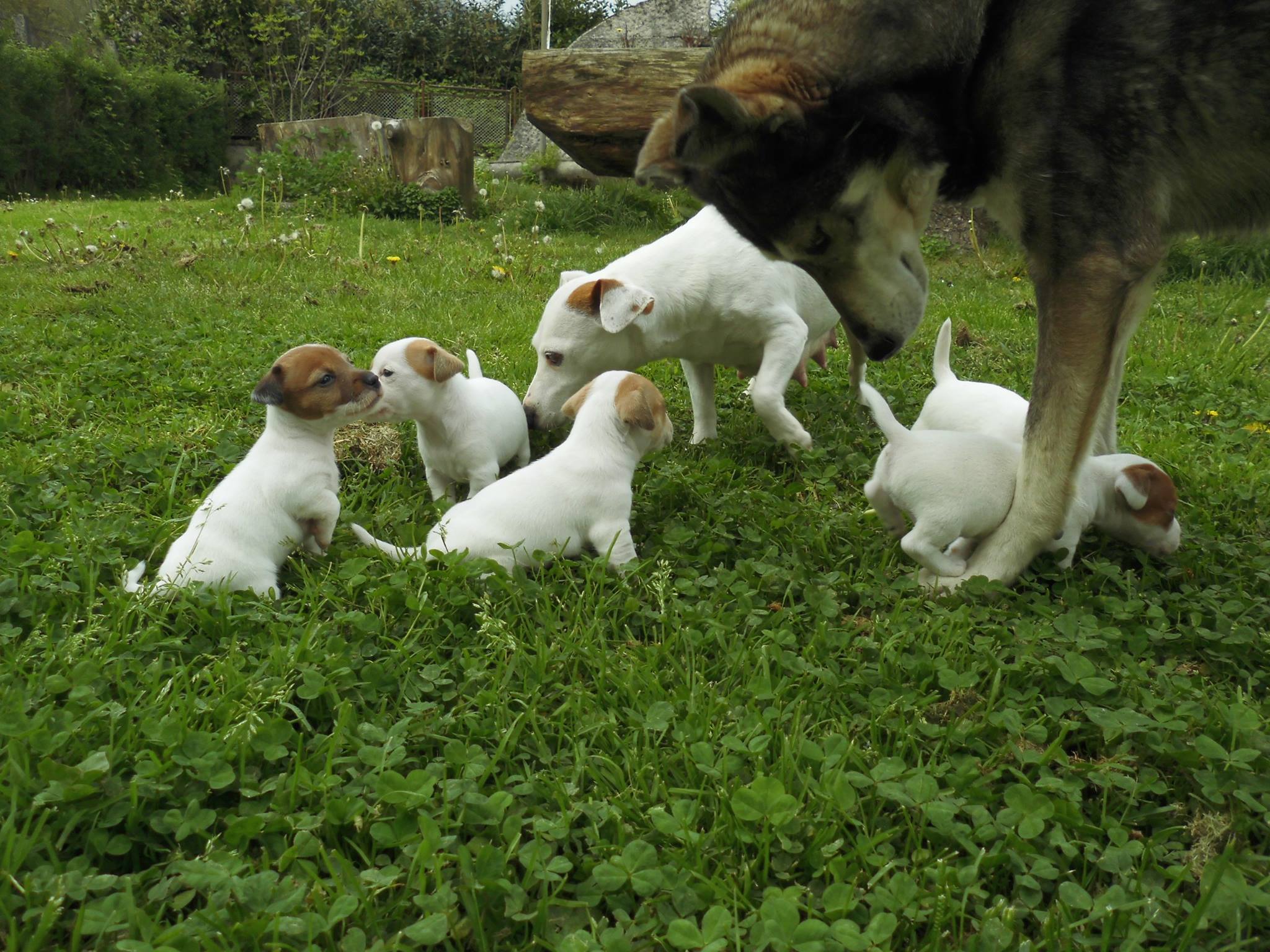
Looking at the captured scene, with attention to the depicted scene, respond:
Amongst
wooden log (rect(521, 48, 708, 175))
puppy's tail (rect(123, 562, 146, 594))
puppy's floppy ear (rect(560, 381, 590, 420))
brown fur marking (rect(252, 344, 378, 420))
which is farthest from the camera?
wooden log (rect(521, 48, 708, 175))

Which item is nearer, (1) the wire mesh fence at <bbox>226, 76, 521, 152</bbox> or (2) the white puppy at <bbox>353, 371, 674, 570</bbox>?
(2) the white puppy at <bbox>353, 371, 674, 570</bbox>

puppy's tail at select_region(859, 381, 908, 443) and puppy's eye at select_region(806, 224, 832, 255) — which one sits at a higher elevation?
puppy's eye at select_region(806, 224, 832, 255)

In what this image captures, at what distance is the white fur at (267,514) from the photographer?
3.01m

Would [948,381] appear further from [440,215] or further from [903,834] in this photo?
[440,215]

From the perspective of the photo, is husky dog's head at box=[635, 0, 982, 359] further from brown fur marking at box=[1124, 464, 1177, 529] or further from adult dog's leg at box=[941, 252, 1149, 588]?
brown fur marking at box=[1124, 464, 1177, 529]

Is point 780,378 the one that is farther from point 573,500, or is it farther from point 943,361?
point 573,500

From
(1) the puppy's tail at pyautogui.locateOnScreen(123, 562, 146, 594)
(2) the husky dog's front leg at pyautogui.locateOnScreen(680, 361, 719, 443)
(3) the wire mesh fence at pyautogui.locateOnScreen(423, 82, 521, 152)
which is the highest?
(1) the puppy's tail at pyautogui.locateOnScreen(123, 562, 146, 594)

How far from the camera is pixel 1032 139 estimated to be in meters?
2.92

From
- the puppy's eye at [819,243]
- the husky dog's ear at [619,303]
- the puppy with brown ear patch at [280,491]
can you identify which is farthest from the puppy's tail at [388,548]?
the puppy's eye at [819,243]

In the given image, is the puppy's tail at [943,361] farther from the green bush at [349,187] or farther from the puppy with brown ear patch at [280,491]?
the green bush at [349,187]

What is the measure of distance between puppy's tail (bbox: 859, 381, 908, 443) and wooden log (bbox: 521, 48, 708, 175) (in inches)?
296

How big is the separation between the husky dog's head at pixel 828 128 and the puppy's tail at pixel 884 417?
0.54 meters

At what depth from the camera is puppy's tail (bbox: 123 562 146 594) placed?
116 inches

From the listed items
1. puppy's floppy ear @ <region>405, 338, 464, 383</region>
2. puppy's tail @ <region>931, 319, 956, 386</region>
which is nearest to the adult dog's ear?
puppy's floppy ear @ <region>405, 338, 464, 383</region>
